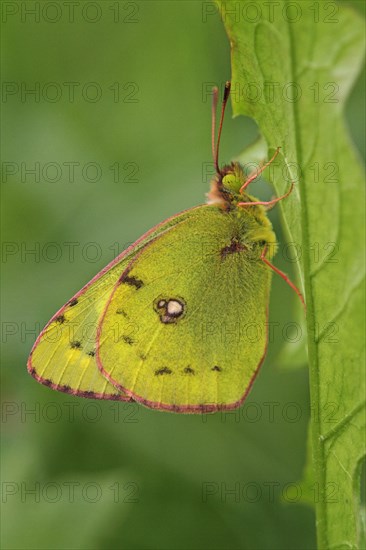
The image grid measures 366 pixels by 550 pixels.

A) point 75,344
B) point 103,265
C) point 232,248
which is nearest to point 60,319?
point 75,344

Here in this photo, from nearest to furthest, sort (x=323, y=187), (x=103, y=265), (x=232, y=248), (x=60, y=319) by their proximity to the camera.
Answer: (x=323, y=187), (x=60, y=319), (x=232, y=248), (x=103, y=265)

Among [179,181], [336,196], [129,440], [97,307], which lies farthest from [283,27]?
[129,440]

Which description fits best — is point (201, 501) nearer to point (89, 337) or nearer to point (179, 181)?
point (89, 337)

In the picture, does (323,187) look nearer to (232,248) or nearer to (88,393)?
(232,248)

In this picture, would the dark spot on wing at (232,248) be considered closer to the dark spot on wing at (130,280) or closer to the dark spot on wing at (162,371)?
the dark spot on wing at (130,280)

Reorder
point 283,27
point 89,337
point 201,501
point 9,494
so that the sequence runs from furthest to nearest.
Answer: point 201,501
point 9,494
point 89,337
point 283,27

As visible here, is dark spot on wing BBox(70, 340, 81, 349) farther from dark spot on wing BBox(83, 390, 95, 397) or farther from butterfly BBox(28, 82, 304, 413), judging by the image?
dark spot on wing BBox(83, 390, 95, 397)
